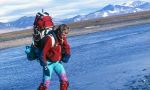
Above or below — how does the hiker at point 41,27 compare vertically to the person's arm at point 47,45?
above

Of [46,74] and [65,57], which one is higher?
[65,57]

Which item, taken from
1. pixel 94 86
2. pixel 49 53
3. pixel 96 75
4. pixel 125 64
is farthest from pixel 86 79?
pixel 49 53

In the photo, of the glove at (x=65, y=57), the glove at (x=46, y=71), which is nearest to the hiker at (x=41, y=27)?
the glove at (x=46, y=71)

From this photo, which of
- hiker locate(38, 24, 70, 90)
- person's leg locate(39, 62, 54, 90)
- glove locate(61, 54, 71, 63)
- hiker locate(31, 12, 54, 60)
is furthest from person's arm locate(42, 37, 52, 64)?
glove locate(61, 54, 71, 63)

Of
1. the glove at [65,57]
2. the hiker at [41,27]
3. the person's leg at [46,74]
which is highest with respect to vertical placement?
the hiker at [41,27]

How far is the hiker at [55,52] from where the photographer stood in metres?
10.2

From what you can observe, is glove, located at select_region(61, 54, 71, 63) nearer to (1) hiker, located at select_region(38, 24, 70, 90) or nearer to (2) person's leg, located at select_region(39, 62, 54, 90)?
(1) hiker, located at select_region(38, 24, 70, 90)

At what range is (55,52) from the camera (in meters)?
10.4

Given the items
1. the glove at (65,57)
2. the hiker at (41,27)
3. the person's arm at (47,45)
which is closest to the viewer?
the person's arm at (47,45)

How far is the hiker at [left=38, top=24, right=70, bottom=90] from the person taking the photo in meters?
10.2

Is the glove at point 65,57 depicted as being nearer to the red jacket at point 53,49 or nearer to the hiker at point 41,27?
the red jacket at point 53,49

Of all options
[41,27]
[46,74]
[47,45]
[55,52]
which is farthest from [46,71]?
[41,27]

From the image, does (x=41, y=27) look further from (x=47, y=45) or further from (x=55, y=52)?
(x=55, y=52)

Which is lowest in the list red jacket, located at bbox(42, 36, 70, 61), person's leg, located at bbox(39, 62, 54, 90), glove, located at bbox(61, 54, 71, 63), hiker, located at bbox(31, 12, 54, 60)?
person's leg, located at bbox(39, 62, 54, 90)
